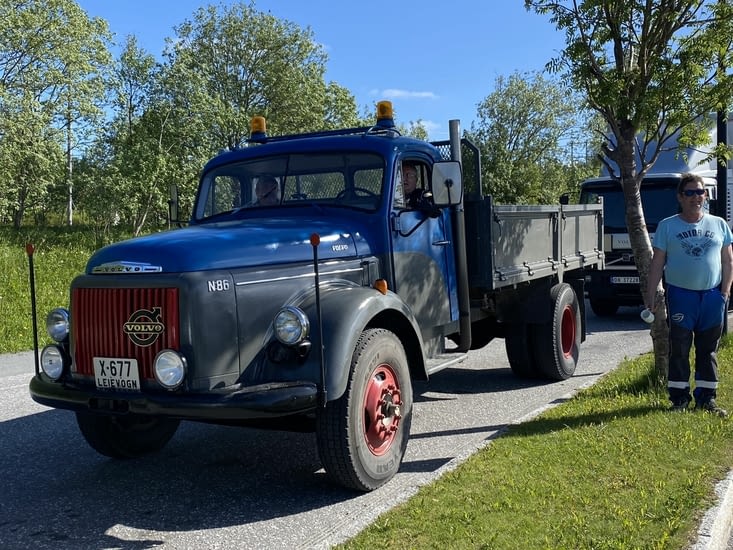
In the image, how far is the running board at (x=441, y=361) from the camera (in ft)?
17.7

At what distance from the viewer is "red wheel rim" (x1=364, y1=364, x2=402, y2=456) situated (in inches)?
177

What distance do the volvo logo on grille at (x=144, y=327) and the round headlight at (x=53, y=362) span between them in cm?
63

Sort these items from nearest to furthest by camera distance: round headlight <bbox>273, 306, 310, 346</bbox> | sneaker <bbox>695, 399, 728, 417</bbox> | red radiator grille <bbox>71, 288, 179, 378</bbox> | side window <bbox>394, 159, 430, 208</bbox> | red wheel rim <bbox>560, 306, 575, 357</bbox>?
red radiator grille <bbox>71, 288, 179, 378</bbox> → round headlight <bbox>273, 306, 310, 346</bbox> → side window <bbox>394, 159, 430, 208</bbox> → sneaker <bbox>695, 399, 728, 417</bbox> → red wheel rim <bbox>560, 306, 575, 357</bbox>

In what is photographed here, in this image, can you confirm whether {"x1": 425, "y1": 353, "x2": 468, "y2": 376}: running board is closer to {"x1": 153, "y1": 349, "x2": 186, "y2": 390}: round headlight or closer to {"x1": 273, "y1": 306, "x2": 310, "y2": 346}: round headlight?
{"x1": 273, "y1": 306, "x2": 310, "y2": 346}: round headlight

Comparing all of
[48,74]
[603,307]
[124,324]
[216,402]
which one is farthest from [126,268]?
[48,74]

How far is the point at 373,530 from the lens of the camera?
12.0ft

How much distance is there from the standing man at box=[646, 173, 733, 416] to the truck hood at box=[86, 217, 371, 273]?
256 centimetres

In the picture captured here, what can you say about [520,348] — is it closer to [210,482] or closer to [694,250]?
[694,250]

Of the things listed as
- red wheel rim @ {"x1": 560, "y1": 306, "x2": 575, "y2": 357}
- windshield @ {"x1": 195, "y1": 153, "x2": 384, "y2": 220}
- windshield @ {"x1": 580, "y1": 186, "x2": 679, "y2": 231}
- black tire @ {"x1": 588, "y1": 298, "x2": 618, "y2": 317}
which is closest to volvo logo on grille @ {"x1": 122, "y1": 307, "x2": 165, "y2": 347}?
windshield @ {"x1": 195, "y1": 153, "x2": 384, "y2": 220}

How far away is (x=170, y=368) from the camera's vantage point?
389cm

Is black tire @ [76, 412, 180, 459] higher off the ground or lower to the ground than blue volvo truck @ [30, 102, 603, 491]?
lower

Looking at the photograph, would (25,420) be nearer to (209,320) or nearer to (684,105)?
(209,320)

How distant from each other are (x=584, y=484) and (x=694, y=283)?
2291mm

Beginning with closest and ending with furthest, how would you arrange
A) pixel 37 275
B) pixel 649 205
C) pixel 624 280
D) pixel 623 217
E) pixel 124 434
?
pixel 124 434, pixel 649 205, pixel 624 280, pixel 623 217, pixel 37 275
